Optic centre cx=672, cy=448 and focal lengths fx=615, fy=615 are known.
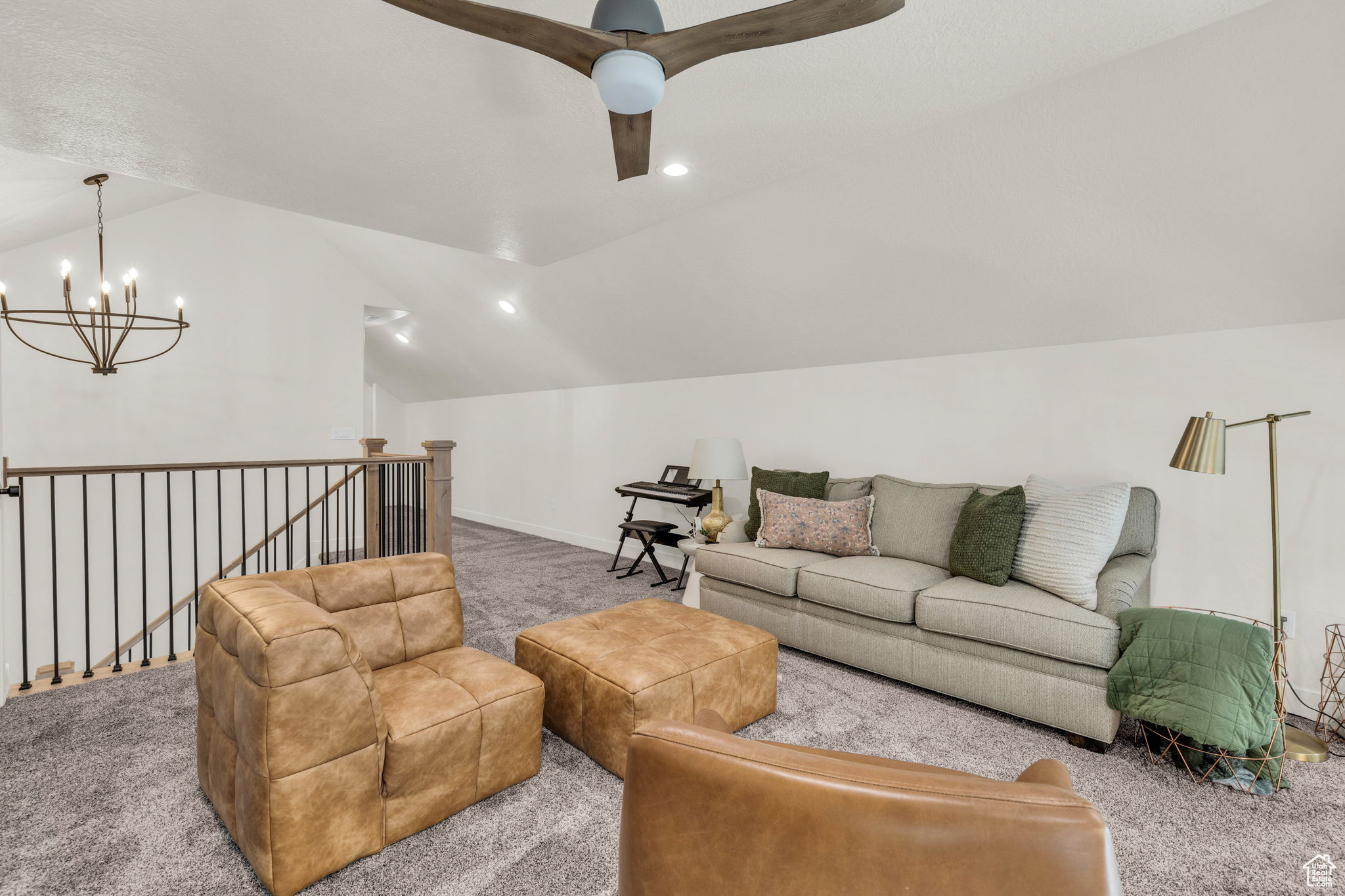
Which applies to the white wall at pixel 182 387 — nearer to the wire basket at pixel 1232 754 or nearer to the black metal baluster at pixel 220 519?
the black metal baluster at pixel 220 519

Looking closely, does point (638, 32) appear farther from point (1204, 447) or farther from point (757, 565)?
point (757, 565)

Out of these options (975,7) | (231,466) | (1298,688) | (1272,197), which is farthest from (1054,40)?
(231,466)

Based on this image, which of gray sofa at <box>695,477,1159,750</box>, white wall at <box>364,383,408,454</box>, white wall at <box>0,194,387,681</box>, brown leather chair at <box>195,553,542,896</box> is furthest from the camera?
white wall at <box>364,383,408,454</box>

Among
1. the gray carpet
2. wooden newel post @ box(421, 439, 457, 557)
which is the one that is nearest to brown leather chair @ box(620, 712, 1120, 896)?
the gray carpet

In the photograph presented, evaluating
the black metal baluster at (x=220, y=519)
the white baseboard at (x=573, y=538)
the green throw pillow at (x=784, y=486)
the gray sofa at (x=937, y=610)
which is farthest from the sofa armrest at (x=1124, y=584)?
the black metal baluster at (x=220, y=519)

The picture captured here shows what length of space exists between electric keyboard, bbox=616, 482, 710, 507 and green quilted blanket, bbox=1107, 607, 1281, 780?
2.85 metres

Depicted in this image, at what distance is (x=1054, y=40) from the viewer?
74.6 inches

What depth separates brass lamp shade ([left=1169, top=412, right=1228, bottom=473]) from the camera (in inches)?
90.3

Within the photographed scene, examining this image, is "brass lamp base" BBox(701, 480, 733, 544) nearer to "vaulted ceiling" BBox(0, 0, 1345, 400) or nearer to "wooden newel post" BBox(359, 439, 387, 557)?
"vaulted ceiling" BBox(0, 0, 1345, 400)

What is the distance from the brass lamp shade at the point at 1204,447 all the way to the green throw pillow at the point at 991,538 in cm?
67

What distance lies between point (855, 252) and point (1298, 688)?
2.81m

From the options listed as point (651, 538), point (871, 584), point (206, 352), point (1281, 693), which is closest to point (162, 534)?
point (206, 352)

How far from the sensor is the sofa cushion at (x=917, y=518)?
3260 millimetres

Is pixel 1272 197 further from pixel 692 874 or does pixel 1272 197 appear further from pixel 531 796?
pixel 531 796
